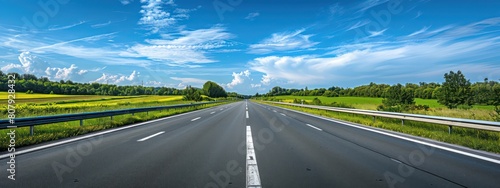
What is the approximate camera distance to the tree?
4331 cm

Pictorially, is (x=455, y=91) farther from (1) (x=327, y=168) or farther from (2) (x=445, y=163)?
(1) (x=327, y=168)

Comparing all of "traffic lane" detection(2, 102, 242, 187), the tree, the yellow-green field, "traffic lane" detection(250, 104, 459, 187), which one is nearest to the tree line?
the yellow-green field

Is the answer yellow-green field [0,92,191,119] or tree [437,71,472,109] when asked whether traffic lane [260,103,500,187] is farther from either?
tree [437,71,472,109]

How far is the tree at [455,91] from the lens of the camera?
4331 centimetres

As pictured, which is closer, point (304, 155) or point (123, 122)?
point (304, 155)

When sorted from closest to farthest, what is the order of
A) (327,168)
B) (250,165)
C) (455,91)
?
1. (327,168)
2. (250,165)
3. (455,91)

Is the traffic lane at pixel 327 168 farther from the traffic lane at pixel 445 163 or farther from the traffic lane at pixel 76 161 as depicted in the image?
the traffic lane at pixel 76 161

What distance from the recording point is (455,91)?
44.2 meters

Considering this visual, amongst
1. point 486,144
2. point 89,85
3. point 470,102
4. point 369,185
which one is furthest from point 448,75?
point 89,85

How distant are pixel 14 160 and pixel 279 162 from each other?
5.41 m

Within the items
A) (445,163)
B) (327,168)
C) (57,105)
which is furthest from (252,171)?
(57,105)

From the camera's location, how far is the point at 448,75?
151 feet

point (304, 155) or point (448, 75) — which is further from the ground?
point (448, 75)

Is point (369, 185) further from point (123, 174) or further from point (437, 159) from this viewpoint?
point (123, 174)
